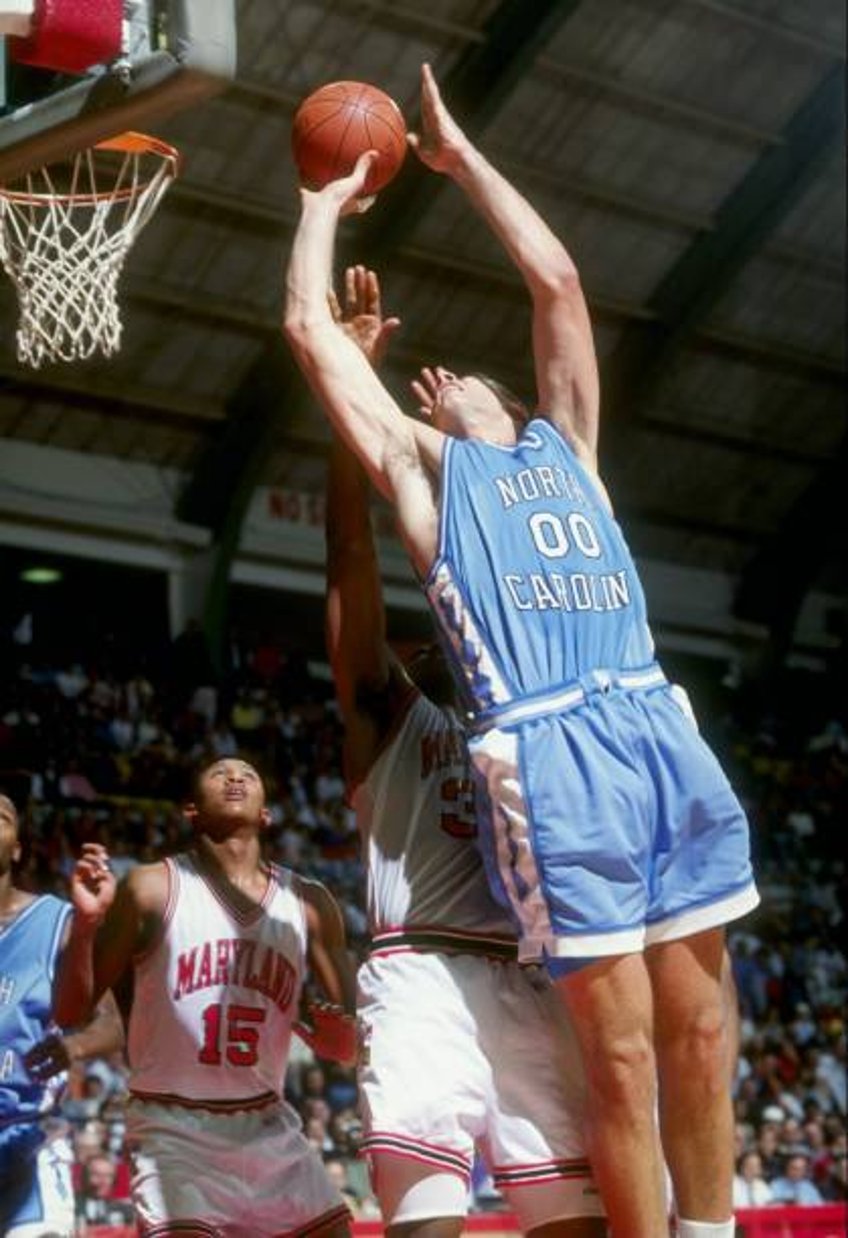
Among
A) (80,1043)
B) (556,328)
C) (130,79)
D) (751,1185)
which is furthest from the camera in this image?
(751,1185)

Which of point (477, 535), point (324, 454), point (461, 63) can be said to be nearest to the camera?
point (477, 535)

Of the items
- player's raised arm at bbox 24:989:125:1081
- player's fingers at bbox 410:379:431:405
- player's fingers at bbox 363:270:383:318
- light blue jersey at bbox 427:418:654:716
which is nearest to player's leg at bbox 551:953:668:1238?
light blue jersey at bbox 427:418:654:716

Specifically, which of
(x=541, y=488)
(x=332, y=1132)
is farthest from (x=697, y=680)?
(x=541, y=488)

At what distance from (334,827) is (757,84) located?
8242 mm

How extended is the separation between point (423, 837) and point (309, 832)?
14.0m

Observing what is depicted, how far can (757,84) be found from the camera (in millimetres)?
20078

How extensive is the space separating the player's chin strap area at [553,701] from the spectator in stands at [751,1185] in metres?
10.1

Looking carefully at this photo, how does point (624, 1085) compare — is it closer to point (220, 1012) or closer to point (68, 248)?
point (220, 1012)

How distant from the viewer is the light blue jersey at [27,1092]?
239 inches

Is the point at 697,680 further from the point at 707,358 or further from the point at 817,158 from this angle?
the point at 817,158

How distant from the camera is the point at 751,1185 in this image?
45.8 ft

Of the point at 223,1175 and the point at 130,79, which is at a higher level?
the point at 130,79

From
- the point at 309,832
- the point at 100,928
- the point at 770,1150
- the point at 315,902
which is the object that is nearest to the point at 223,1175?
the point at 100,928

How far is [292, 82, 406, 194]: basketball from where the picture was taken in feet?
16.5
